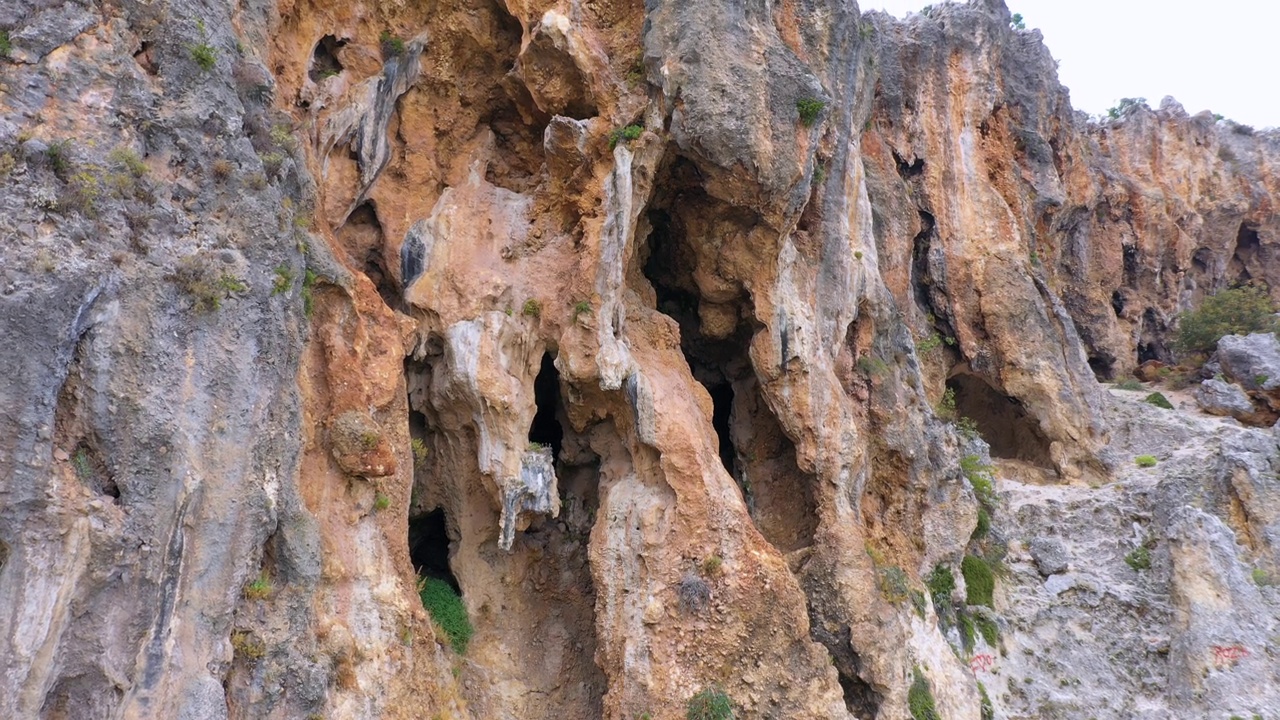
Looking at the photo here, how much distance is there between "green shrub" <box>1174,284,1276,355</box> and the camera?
30.1 metres

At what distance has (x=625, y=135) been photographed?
14.6 metres

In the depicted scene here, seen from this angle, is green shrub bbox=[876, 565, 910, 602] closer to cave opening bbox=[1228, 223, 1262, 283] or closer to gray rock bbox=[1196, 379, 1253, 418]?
gray rock bbox=[1196, 379, 1253, 418]

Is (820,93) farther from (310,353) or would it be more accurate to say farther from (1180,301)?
(1180,301)

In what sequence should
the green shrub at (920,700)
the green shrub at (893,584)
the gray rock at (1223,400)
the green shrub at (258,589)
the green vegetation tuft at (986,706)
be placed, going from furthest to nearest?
1. the gray rock at (1223,400)
2. the green vegetation tuft at (986,706)
3. the green shrub at (893,584)
4. the green shrub at (920,700)
5. the green shrub at (258,589)

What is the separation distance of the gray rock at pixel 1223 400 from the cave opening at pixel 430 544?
1036 inches

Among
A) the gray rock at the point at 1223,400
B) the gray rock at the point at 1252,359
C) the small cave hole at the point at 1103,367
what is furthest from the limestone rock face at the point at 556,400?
the small cave hole at the point at 1103,367

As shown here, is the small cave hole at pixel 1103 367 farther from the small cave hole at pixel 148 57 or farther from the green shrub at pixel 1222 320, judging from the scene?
the small cave hole at pixel 148 57

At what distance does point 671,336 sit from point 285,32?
944 centimetres

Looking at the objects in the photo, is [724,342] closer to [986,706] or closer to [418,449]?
[418,449]

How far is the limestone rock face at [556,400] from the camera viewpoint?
836cm

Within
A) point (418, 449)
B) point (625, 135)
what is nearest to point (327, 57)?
point (625, 135)

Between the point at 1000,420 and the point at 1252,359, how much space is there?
10.5m

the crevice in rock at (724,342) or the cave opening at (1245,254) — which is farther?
the cave opening at (1245,254)

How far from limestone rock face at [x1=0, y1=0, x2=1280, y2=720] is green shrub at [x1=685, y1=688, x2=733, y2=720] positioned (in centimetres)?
22
